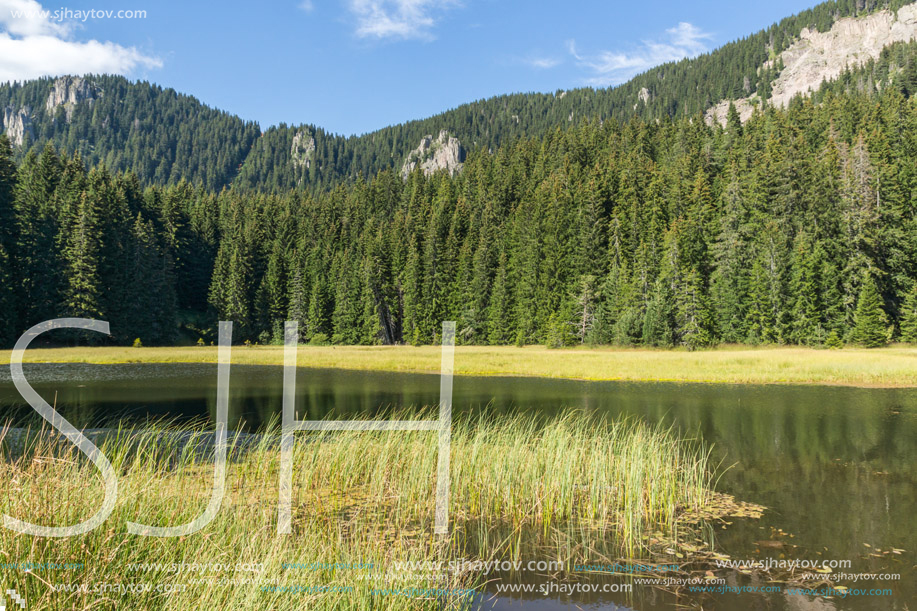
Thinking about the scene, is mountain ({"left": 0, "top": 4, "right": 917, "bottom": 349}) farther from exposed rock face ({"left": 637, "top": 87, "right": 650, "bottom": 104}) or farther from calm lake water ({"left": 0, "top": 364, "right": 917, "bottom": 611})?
exposed rock face ({"left": 637, "top": 87, "right": 650, "bottom": 104})

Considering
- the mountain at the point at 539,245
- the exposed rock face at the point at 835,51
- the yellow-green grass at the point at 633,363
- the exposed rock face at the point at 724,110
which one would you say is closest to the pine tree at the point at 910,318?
the mountain at the point at 539,245

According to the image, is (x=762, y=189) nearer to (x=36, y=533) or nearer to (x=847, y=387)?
(x=847, y=387)

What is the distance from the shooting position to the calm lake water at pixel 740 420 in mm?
8297

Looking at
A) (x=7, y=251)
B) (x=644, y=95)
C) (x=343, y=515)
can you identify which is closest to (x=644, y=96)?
(x=644, y=95)

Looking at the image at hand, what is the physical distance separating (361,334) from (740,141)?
59249 mm

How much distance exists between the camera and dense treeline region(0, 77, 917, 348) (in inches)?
2250

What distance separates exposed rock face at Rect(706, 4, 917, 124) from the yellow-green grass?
437ft

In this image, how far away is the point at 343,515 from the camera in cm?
920

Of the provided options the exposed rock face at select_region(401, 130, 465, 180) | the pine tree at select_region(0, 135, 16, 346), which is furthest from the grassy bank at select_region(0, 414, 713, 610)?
the exposed rock face at select_region(401, 130, 465, 180)

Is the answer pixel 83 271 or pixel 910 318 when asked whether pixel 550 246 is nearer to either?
pixel 910 318

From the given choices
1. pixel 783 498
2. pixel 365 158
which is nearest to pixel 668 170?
pixel 783 498

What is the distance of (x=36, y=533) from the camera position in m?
4.69

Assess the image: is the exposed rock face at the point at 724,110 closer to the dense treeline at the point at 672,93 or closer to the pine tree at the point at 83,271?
the dense treeline at the point at 672,93

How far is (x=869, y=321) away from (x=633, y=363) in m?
26.7
